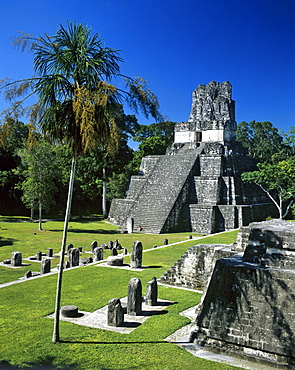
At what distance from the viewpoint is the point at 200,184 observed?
26.2m

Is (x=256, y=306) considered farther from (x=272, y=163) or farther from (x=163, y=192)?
(x=272, y=163)

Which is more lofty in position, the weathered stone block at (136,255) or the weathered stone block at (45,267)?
the weathered stone block at (136,255)

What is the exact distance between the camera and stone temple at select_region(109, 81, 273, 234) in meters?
24.1

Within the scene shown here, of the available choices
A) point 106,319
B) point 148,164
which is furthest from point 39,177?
point 106,319

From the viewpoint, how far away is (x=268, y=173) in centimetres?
2558

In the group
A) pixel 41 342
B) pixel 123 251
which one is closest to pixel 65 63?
pixel 41 342

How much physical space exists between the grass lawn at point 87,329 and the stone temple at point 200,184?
9.69m

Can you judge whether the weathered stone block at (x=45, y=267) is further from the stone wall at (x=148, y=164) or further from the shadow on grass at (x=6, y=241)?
the stone wall at (x=148, y=164)

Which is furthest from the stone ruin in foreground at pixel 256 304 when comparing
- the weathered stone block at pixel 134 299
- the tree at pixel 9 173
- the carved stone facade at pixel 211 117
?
the tree at pixel 9 173

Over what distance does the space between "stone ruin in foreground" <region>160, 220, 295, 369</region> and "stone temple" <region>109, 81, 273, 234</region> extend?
15574 millimetres

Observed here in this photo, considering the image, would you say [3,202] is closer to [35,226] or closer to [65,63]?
[35,226]

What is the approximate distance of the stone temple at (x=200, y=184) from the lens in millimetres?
24094

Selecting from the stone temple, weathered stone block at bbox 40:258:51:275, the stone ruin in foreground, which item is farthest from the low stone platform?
the stone temple

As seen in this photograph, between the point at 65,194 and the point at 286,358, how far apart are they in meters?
30.6
